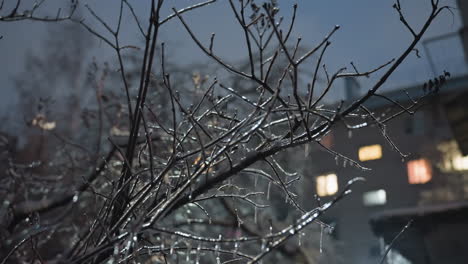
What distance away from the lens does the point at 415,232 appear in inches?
338

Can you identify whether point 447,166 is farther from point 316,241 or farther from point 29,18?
point 29,18

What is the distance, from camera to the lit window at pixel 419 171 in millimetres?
17459

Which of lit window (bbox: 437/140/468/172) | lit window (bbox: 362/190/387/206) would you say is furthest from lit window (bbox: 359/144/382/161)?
lit window (bbox: 437/140/468/172)

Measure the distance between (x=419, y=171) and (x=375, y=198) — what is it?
4.48 m

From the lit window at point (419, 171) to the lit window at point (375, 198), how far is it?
247cm

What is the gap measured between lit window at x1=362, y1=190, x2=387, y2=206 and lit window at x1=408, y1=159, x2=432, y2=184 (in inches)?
97.2

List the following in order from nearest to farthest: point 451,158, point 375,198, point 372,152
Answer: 1. point 451,158
2. point 372,152
3. point 375,198

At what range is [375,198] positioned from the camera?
2275 centimetres

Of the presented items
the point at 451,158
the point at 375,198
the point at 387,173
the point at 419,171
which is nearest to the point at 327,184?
the point at 387,173

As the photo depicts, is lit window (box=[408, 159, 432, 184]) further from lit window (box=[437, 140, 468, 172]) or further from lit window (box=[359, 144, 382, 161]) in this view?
lit window (box=[359, 144, 382, 161])

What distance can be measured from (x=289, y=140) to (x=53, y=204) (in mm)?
4008

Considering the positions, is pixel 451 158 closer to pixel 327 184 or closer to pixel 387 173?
pixel 387 173

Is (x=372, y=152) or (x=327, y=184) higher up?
(x=372, y=152)

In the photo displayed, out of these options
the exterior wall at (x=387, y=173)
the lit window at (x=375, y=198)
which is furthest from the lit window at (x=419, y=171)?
the lit window at (x=375, y=198)
